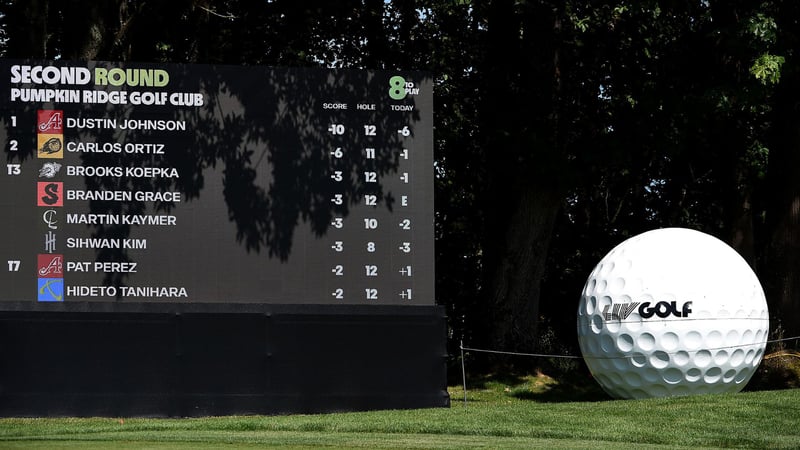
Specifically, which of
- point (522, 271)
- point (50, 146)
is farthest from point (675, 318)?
point (50, 146)

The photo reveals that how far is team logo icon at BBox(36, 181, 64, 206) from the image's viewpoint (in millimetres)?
17047

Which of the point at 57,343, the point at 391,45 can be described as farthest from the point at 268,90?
the point at 391,45

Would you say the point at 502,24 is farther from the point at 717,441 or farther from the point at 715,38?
the point at 717,441

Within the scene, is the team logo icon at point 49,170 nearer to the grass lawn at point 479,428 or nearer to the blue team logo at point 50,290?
the blue team logo at point 50,290

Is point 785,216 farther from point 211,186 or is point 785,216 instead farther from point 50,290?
point 50,290

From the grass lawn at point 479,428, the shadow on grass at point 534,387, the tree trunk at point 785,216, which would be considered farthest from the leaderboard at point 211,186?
the tree trunk at point 785,216

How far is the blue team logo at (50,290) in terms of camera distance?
16.9 m

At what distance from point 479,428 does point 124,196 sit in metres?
6.58

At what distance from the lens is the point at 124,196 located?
680 inches

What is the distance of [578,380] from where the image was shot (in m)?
23.9

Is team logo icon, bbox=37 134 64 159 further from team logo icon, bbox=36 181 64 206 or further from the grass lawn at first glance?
the grass lawn

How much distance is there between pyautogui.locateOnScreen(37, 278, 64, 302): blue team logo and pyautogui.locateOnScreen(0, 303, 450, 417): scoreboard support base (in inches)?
7.4

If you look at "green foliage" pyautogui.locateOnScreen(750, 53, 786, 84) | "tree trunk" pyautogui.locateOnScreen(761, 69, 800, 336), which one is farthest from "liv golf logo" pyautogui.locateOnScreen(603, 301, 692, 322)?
"tree trunk" pyautogui.locateOnScreen(761, 69, 800, 336)

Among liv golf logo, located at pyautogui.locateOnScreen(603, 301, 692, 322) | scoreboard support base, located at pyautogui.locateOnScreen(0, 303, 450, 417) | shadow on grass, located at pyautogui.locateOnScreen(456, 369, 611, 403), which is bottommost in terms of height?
shadow on grass, located at pyautogui.locateOnScreen(456, 369, 611, 403)
